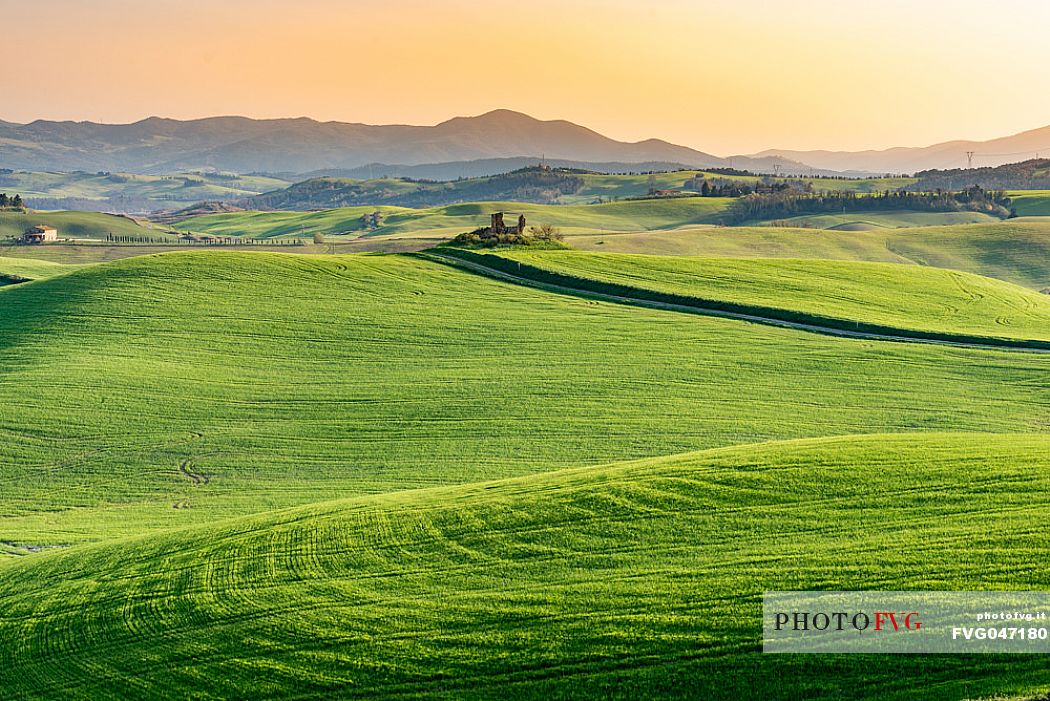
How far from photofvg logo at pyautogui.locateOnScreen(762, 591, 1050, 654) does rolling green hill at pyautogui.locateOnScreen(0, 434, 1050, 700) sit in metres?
0.34

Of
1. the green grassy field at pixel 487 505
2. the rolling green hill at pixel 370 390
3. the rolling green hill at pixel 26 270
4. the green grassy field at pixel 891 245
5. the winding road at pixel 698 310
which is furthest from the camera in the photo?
the green grassy field at pixel 891 245

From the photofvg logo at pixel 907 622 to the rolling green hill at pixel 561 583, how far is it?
→ 337 mm

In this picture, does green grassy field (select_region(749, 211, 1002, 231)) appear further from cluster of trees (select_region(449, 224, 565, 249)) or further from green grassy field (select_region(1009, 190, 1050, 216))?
cluster of trees (select_region(449, 224, 565, 249))

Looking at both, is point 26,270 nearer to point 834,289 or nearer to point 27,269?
point 27,269

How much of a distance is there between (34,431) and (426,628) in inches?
1424

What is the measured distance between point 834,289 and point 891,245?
73.4 meters

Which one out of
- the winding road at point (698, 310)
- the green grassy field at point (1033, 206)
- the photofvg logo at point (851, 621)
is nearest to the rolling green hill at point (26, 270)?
the winding road at point (698, 310)

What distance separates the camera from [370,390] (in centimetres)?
5431

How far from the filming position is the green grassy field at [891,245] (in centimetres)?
13212

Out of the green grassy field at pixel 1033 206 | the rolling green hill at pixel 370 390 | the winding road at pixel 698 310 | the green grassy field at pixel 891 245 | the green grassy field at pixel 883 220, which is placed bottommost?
the rolling green hill at pixel 370 390

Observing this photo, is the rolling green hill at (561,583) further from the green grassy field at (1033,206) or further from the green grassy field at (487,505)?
the green grassy field at (1033,206)

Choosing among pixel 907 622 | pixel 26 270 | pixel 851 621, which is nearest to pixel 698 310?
pixel 851 621

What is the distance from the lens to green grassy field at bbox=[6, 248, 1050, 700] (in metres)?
19.0

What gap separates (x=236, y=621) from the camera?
21.4 metres
